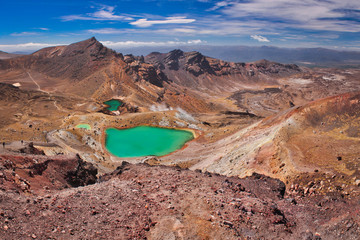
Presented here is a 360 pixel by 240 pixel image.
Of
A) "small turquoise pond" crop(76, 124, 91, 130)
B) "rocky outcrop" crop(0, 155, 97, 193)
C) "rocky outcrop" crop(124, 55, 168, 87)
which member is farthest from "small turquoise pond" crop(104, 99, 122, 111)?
"rocky outcrop" crop(0, 155, 97, 193)

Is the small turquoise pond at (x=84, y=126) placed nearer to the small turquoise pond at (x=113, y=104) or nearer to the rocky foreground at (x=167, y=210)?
the rocky foreground at (x=167, y=210)

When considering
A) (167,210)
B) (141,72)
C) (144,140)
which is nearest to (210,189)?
(167,210)

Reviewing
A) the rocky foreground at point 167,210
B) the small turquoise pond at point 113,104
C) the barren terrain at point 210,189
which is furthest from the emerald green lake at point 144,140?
the small turquoise pond at point 113,104

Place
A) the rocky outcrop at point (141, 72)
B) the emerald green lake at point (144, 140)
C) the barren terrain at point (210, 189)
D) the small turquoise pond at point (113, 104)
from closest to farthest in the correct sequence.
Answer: the barren terrain at point (210, 189), the emerald green lake at point (144, 140), the small turquoise pond at point (113, 104), the rocky outcrop at point (141, 72)

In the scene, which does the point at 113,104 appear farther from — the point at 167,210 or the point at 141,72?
the point at 167,210

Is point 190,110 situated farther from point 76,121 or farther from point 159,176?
point 159,176
